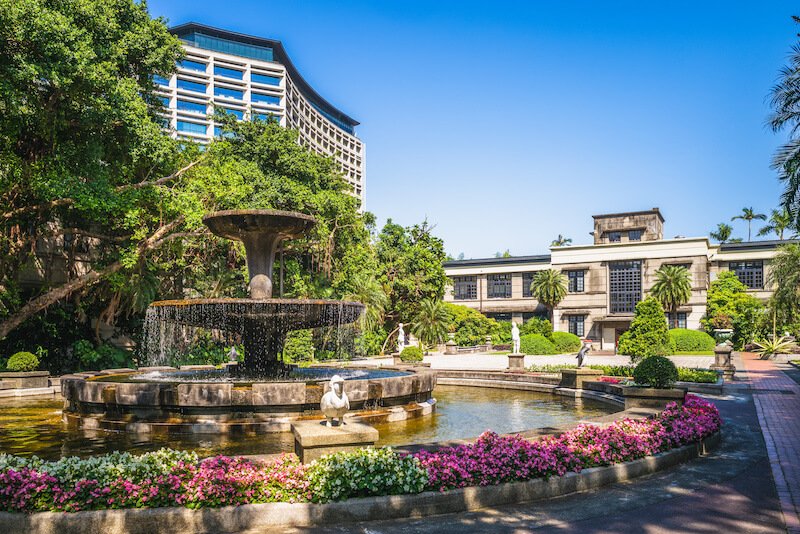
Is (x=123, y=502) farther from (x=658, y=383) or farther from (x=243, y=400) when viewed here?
(x=658, y=383)

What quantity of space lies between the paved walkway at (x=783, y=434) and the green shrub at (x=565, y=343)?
26704mm

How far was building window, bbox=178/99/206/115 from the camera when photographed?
297ft

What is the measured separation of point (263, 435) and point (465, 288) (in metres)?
62.6

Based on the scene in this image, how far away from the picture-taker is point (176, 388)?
1192cm

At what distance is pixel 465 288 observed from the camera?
240 feet

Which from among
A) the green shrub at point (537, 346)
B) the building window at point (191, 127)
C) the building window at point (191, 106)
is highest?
the building window at point (191, 106)

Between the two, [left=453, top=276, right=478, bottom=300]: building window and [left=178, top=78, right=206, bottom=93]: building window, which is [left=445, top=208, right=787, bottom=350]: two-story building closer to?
[left=453, top=276, right=478, bottom=300]: building window

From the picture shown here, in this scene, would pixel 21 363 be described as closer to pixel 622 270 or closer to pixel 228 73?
pixel 622 270

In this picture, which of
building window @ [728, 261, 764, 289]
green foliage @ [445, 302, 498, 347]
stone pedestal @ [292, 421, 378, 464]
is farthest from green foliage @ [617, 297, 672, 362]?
building window @ [728, 261, 764, 289]

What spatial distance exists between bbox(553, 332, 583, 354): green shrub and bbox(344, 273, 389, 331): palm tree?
Result: 17.4 m

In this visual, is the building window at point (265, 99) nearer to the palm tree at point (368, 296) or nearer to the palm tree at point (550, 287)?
the palm tree at point (550, 287)

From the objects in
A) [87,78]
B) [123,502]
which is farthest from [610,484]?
[87,78]

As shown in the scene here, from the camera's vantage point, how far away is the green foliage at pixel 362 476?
6.52 metres

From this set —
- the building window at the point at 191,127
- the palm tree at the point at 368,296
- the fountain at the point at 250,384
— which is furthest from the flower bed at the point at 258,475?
the building window at the point at 191,127
